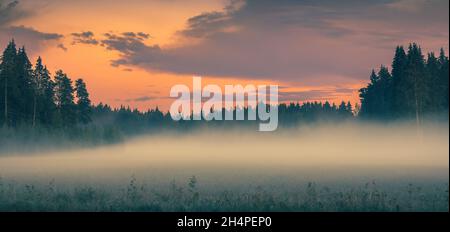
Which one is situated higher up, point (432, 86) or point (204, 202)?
point (432, 86)

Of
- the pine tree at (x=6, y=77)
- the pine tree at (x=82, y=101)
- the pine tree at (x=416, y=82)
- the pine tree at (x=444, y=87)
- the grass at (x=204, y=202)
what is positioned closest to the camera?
the grass at (x=204, y=202)

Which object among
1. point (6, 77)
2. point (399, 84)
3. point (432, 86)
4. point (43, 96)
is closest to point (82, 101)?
point (43, 96)

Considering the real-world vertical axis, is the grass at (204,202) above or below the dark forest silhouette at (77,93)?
below

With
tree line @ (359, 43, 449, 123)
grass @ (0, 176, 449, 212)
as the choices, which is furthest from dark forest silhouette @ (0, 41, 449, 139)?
grass @ (0, 176, 449, 212)

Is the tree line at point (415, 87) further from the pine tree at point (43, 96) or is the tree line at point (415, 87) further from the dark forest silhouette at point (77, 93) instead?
the pine tree at point (43, 96)

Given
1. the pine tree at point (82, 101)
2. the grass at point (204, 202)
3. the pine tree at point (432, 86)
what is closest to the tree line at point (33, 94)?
the pine tree at point (82, 101)

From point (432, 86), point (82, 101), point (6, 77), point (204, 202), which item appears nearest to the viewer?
point (204, 202)

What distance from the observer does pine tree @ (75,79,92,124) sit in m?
76.8

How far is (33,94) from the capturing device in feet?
223

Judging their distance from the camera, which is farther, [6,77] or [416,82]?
[416,82]

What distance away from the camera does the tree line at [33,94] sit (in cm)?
6347

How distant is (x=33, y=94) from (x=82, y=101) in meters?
11.0

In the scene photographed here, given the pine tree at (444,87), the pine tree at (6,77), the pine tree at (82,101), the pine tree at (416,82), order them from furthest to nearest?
the pine tree at (82,101) < the pine tree at (444,87) < the pine tree at (416,82) < the pine tree at (6,77)

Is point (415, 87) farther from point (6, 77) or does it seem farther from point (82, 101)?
point (6, 77)
